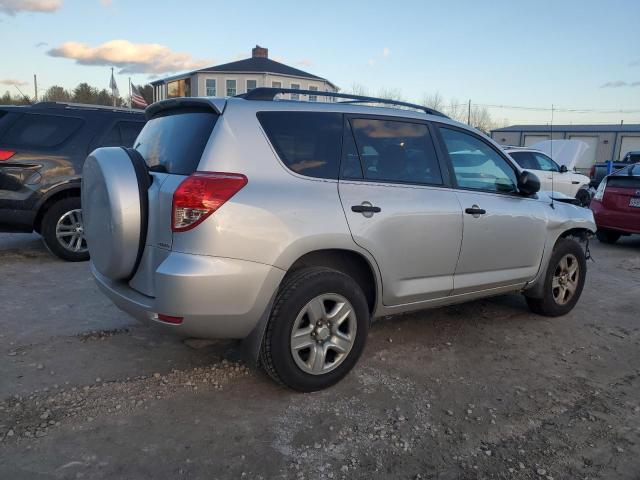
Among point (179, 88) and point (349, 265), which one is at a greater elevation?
point (179, 88)

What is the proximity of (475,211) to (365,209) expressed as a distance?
1.11 m

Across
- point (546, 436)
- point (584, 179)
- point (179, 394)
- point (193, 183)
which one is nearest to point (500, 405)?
point (546, 436)

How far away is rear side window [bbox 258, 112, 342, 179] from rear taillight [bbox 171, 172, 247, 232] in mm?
486

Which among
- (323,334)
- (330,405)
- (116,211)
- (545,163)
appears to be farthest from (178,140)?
(545,163)

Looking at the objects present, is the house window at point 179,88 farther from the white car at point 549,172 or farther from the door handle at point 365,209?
the door handle at point 365,209

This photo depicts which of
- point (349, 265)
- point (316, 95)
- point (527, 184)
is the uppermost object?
point (316, 95)

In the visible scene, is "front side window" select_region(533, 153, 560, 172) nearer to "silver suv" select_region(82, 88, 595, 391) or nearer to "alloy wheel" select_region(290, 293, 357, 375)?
"silver suv" select_region(82, 88, 595, 391)

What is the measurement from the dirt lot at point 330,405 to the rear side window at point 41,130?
7.73 ft

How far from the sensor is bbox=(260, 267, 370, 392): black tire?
3.09 metres

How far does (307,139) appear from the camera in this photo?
3.32m

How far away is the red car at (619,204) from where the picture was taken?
28.9 ft

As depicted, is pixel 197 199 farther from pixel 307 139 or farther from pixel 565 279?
pixel 565 279

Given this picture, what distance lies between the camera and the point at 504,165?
4.52 metres

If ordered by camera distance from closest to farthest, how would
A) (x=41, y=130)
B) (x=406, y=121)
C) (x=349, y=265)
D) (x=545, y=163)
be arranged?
(x=349, y=265) → (x=406, y=121) → (x=41, y=130) → (x=545, y=163)
